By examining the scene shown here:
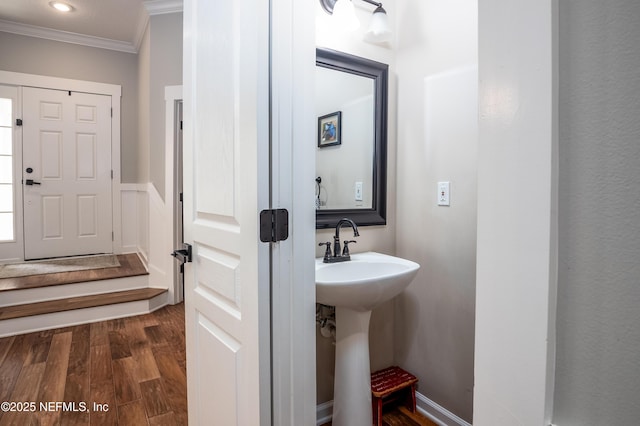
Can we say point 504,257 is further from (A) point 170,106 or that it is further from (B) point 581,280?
(A) point 170,106

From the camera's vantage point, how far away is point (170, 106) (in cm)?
337

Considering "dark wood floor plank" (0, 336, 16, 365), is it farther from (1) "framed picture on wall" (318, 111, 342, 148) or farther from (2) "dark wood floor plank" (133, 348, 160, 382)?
(1) "framed picture on wall" (318, 111, 342, 148)

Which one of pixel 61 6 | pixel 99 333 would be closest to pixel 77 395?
pixel 99 333

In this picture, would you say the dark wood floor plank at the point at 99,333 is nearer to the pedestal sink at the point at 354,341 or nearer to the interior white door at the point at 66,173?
the interior white door at the point at 66,173

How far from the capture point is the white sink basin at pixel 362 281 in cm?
128

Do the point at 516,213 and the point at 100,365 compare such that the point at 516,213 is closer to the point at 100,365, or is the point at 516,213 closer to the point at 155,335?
the point at 100,365

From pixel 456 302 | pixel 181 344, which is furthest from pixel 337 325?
pixel 181 344

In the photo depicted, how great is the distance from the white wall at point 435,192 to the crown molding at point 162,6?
244 centimetres

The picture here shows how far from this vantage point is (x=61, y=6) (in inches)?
132

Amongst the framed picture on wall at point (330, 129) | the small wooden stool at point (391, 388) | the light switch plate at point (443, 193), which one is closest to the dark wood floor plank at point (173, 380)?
the small wooden stool at point (391, 388)

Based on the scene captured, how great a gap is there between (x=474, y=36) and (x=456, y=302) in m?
1.21

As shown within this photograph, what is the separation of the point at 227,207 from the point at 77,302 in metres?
2.90

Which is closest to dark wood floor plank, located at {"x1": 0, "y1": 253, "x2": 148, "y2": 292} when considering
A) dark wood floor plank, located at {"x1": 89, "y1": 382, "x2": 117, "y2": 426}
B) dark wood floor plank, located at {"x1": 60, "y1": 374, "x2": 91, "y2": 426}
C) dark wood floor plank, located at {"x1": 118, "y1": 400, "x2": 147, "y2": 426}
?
dark wood floor plank, located at {"x1": 60, "y1": 374, "x2": 91, "y2": 426}

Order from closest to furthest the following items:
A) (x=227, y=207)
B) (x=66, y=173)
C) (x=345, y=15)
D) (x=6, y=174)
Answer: (x=227, y=207) → (x=345, y=15) → (x=6, y=174) → (x=66, y=173)
